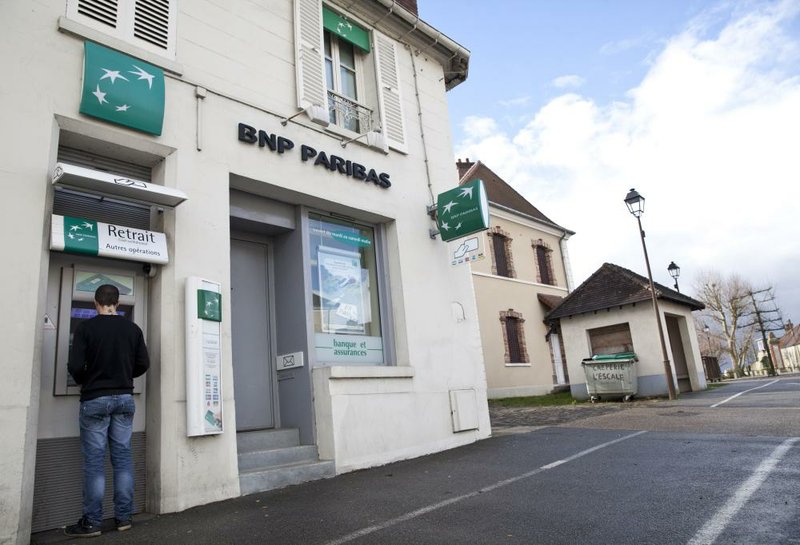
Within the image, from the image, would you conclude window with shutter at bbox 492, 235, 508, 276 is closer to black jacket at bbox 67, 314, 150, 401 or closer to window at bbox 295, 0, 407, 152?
window at bbox 295, 0, 407, 152

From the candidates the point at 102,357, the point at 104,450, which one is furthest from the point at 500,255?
the point at 104,450

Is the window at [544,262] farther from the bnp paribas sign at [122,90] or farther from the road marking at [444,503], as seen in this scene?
the bnp paribas sign at [122,90]

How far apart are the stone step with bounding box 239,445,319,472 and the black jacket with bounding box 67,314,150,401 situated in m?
1.84

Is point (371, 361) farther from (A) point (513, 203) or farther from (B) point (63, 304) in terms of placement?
(A) point (513, 203)

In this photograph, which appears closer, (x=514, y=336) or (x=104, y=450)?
(x=104, y=450)

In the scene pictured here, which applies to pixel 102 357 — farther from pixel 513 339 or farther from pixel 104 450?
pixel 513 339

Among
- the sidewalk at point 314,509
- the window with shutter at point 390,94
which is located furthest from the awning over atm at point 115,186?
the window with shutter at point 390,94

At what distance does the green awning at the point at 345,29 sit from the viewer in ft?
29.1

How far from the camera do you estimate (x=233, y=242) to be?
7598 mm

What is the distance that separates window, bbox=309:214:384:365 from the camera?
25.4 ft

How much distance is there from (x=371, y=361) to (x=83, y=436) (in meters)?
4.23

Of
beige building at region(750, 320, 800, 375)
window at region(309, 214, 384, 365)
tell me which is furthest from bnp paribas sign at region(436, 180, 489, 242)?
beige building at region(750, 320, 800, 375)

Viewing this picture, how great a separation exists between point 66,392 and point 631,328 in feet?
50.1

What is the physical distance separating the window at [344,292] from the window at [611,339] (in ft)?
36.6
